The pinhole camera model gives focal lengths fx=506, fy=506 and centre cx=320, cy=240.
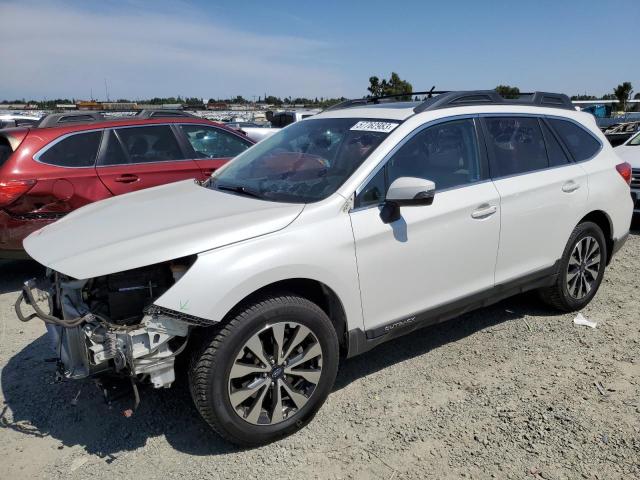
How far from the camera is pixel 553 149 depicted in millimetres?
4098

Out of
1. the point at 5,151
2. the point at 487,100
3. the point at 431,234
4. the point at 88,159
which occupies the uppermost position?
the point at 487,100

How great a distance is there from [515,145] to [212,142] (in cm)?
388

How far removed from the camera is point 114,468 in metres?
2.66

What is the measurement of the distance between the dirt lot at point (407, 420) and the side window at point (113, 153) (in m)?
2.15

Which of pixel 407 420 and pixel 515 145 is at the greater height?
pixel 515 145

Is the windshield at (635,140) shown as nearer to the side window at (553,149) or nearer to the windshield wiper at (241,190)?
the side window at (553,149)

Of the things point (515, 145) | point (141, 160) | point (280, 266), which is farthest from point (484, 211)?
point (141, 160)

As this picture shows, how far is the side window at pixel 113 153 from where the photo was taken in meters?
5.46

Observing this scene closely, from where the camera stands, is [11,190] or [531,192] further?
[11,190]

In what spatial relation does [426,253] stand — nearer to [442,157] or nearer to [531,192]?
[442,157]

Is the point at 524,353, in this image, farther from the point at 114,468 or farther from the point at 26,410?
the point at 26,410

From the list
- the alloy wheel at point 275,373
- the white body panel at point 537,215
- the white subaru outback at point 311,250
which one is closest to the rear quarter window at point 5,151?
the white subaru outback at point 311,250

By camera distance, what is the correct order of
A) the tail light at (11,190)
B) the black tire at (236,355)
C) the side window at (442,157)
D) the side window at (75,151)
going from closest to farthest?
1. the black tire at (236,355)
2. the side window at (442,157)
3. the tail light at (11,190)
4. the side window at (75,151)

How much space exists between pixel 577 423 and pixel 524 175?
1763mm
